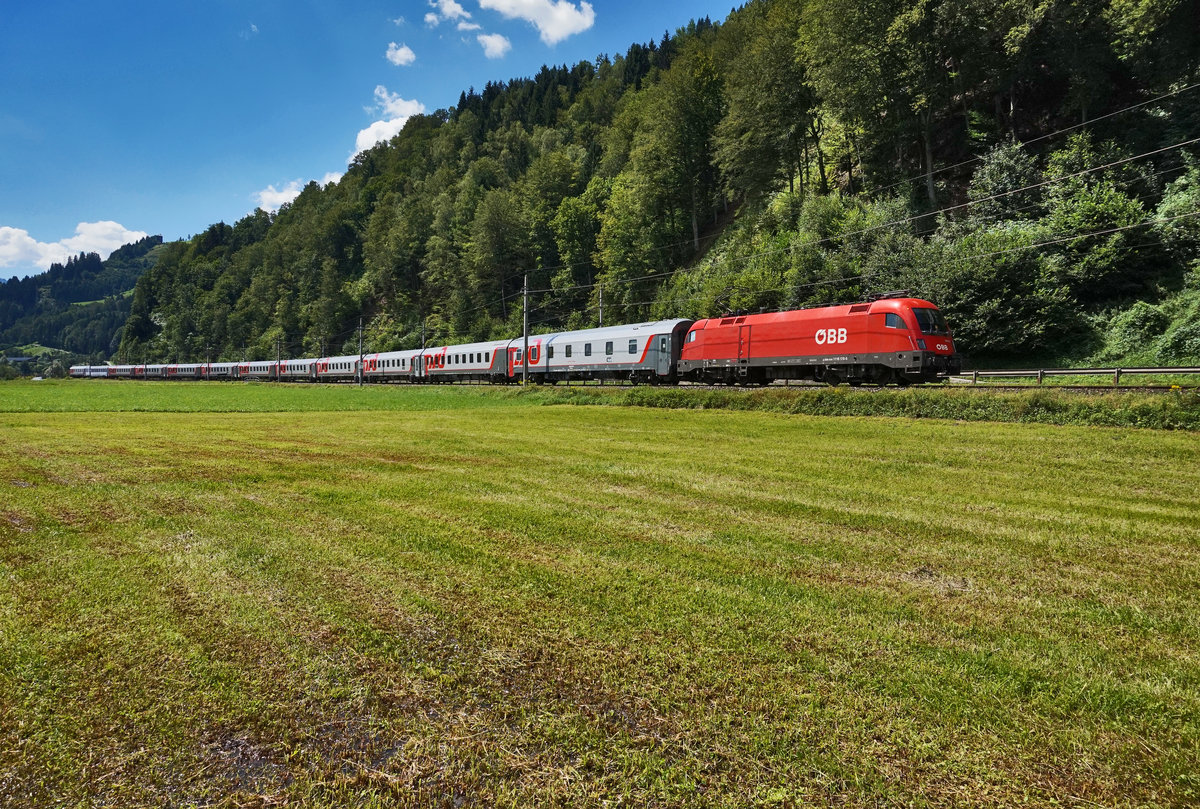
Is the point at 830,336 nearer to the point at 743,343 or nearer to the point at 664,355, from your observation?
the point at 743,343

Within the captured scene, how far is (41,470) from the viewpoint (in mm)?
8547

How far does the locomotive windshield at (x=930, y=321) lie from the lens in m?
21.5

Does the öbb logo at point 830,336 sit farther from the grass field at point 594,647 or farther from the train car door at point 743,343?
the grass field at point 594,647

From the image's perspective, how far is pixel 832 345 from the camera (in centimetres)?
2377

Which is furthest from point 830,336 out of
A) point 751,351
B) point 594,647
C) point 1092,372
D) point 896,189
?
point 896,189

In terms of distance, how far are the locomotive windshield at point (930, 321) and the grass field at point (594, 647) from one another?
51.7 ft

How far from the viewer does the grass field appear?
7.58 feet

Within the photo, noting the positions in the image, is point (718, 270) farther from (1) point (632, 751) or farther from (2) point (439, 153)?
(2) point (439, 153)

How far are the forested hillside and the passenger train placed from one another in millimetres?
12275

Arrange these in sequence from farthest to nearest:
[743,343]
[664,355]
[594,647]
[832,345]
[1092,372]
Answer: [664,355] < [743,343] < [832,345] < [1092,372] < [594,647]

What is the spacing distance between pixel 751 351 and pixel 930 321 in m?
7.70

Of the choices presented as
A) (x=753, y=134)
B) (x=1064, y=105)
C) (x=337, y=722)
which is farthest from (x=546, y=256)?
(x=337, y=722)

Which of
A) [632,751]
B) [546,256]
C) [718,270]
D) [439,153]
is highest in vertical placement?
[439,153]

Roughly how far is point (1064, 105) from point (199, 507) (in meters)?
57.1
